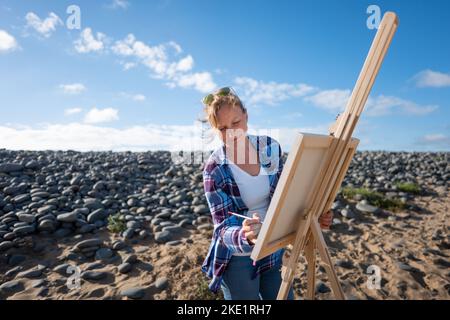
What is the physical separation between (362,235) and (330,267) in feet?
16.6

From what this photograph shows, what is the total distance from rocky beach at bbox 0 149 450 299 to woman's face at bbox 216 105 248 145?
2759 mm

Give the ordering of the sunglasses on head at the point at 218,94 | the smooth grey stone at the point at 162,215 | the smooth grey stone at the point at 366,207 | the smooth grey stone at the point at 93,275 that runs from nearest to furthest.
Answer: the sunglasses on head at the point at 218,94 → the smooth grey stone at the point at 93,275 → the smooth grey stone at the point at 162,215 → the smooth grey stone at the point at 366,207

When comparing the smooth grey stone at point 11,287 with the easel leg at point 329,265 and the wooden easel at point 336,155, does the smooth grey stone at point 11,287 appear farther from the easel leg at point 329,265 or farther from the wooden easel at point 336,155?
the easel leg at point 329,265

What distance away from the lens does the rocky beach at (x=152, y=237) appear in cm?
466

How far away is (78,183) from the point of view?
905 centimetres

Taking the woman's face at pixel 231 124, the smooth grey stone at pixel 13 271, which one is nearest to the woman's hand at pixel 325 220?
the woman's face at pixel 231 124

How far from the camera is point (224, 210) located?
2.34m

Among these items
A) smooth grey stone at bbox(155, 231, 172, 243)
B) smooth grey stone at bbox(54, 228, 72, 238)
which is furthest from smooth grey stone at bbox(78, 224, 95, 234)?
smooth grey stone at bbox(155, 231, 172, 243)

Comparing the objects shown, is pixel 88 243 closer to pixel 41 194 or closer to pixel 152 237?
pixel 152 237

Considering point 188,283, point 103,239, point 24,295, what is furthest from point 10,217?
point 188,283

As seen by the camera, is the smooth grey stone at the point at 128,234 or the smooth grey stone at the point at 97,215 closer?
the smooth grey stone at the point at 128,234

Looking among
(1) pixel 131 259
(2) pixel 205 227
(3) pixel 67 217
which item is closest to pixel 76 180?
(3) pixel 67 217

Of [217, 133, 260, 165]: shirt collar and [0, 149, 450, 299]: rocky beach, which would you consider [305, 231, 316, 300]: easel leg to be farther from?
[0, 149, 450, 299]: rocky beach

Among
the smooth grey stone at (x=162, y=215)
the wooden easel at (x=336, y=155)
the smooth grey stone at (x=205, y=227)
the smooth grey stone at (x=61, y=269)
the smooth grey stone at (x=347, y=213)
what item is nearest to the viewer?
the wooden easel at (x=336, y=155)
